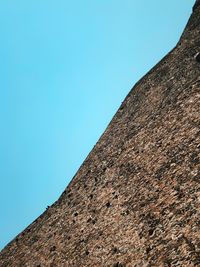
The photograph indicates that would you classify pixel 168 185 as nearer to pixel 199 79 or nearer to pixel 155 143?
pixel 155 143

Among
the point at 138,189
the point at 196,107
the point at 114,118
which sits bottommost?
the point at 138,189

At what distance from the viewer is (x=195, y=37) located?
23906 millimetres

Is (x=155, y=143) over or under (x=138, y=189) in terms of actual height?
over

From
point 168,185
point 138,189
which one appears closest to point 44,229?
point 138,189

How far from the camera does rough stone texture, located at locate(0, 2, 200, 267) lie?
13586 millimetres

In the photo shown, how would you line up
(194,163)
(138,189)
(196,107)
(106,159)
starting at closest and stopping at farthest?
(194,163) → (138,189) → (196,107) → (106,159)

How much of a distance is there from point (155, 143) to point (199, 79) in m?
4.04

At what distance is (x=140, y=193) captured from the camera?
53.0ft

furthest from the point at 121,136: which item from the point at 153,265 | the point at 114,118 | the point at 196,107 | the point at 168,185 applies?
the point at 153,265

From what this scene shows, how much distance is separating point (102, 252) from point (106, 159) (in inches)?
248

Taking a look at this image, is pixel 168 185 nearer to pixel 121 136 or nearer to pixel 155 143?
pixel 155 143

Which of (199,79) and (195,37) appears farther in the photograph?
(195,37)

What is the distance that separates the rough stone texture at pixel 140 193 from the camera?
1359 cm

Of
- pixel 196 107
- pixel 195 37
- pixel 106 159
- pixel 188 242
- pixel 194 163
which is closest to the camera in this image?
pixel 188 242
